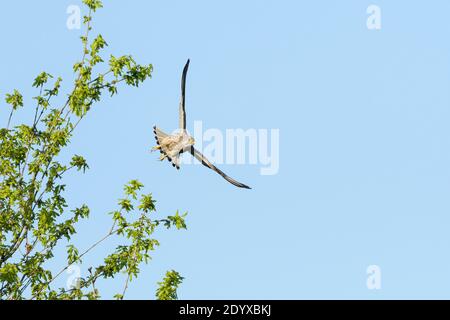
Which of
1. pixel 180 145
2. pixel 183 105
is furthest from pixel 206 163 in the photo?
pixel 183 105

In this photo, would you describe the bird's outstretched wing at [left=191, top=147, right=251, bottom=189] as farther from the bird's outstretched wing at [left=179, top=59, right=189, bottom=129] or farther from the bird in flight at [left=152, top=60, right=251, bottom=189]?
the bird's outstretched wing at [left=179, top=59, right=189, bottom=129]

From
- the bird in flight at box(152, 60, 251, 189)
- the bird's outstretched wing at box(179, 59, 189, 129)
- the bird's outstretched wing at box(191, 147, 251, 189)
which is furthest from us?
the bird in flight at box(152, 60, 251, 189)

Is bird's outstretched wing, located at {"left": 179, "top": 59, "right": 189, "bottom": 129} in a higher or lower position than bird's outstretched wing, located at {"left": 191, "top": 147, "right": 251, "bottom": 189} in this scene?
higher

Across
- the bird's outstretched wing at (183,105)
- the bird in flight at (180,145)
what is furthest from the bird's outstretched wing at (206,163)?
the bird's outstretched wing at (183,105)

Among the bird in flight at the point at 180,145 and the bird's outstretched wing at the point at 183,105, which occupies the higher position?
the bird's outstretched wing at the point at 183,105

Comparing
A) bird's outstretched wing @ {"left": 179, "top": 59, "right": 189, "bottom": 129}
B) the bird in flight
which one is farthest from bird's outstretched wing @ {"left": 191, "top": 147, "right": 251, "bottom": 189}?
bird's outstretched wing @ {"left": 179, "top": 59, "right": 189, "bottom": 129}

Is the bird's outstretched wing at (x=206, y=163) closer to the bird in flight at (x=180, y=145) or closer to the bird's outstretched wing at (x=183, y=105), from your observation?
the bird in flight at (x=180, y=145)

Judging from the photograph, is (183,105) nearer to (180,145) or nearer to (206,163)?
(180,145)

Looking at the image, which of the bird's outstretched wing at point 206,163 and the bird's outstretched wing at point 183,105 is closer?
the bird's outstretched wing at point 206,163
